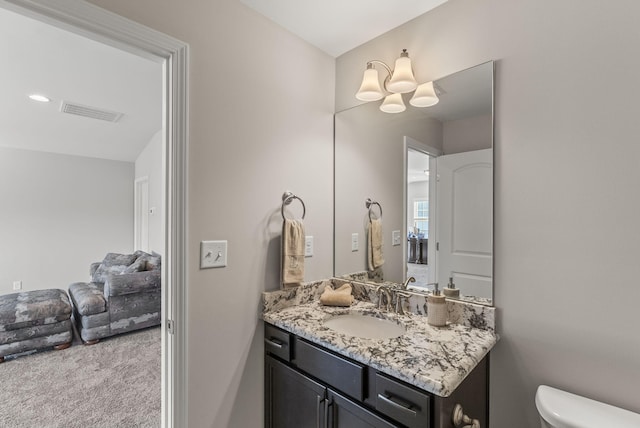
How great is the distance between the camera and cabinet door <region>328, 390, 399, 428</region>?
104cm

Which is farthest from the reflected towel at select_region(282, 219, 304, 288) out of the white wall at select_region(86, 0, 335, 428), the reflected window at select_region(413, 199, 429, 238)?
the reflected window at select_region(413, 199, 429, 238)

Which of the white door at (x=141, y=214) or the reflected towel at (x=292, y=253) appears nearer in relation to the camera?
the reflected towel at (x=292, y=253)

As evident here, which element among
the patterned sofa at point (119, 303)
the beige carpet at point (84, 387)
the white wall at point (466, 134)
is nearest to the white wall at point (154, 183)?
the patterned sofa at point (119, 303)

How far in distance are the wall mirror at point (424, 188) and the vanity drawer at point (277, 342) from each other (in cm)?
57

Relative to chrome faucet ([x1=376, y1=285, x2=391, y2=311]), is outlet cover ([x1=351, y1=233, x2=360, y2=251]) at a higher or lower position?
higher

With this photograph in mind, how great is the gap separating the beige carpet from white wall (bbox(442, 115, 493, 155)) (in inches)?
98.8

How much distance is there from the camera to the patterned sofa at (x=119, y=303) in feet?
10.5

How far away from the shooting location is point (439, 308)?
52.1 inches

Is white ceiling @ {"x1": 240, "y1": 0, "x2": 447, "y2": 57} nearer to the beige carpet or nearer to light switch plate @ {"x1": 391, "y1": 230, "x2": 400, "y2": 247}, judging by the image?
light switch plate @ {"x1": 391, "y1": 230, "x2": 400, "y2": 247}

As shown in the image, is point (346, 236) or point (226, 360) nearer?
point (226, 360)

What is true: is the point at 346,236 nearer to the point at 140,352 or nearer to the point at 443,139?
the point at 443,139

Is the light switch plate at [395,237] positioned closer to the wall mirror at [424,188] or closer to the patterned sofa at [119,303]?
the wall mirror at [424,188]

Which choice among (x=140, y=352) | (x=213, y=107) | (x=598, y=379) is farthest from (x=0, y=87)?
(x=598, y=379)

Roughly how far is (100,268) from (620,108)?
565 centimetres
